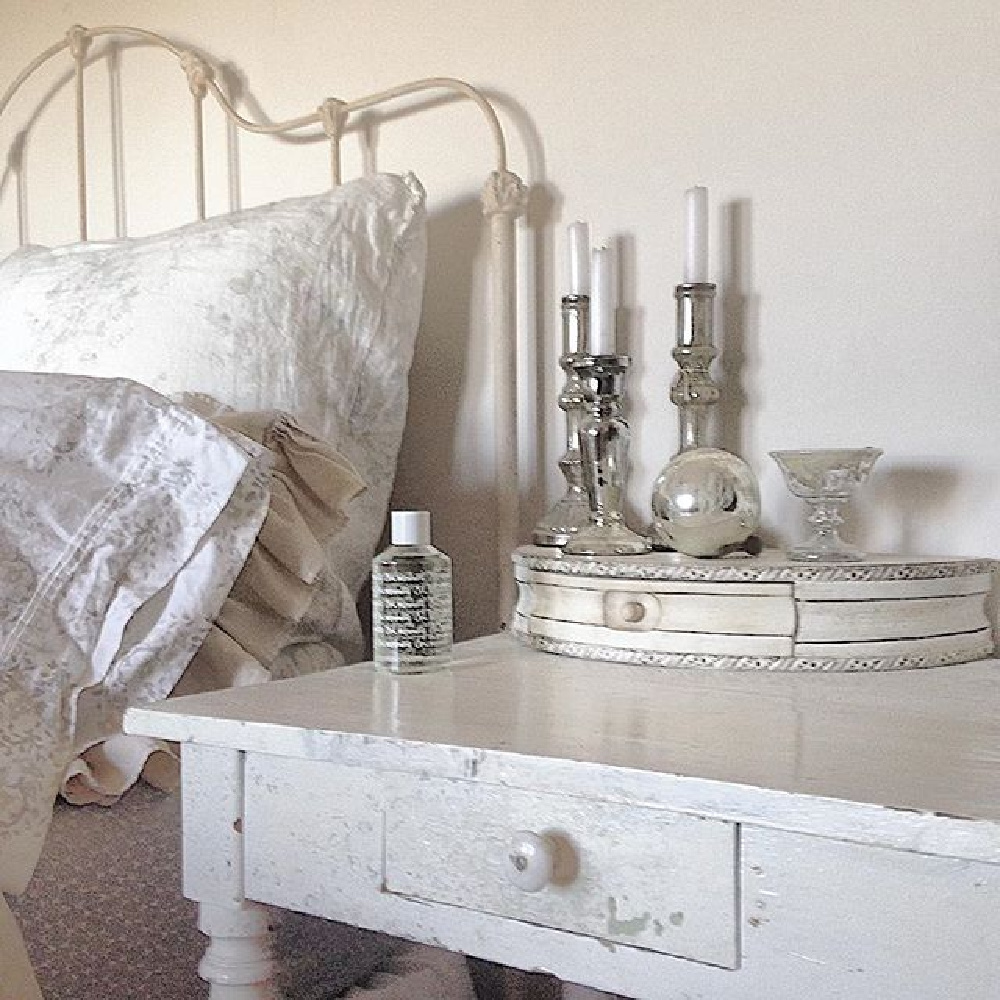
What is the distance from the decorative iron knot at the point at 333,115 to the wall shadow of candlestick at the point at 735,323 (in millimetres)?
519

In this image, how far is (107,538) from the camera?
0.97 metres

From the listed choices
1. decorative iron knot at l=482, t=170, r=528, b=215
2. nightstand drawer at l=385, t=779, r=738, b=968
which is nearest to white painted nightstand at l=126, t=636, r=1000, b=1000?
nightstand drawer at l=385, t=779, r=738, b=968

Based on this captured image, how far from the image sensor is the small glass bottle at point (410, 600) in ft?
3.17

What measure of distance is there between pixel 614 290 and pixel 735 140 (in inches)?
7.4

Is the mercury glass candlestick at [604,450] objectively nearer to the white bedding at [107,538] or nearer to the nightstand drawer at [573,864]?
the white bedding at [107,538]

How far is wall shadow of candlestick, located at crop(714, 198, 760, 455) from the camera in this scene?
4.12ft

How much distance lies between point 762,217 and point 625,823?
2.42ft

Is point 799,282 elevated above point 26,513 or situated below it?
above

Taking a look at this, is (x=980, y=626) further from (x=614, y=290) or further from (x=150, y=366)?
(x=150, y=366)

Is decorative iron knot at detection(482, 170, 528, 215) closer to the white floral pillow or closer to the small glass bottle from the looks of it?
the white floral pillow

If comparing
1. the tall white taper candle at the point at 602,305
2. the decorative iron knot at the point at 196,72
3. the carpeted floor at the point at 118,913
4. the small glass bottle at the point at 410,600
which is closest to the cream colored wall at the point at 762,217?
the tall white taper candle at the point at 602,305

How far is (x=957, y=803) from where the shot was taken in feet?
1.97

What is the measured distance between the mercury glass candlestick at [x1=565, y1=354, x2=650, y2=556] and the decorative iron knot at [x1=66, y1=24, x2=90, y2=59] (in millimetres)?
1053

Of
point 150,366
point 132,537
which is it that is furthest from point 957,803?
point 150,366
